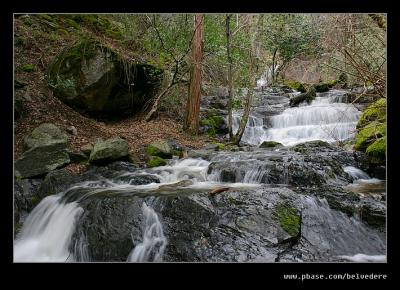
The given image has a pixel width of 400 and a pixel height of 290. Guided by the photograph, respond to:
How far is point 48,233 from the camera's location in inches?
198

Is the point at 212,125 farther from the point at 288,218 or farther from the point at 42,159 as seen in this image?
the point at 288,218

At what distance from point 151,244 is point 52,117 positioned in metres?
5.59

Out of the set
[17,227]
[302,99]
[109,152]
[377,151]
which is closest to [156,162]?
[109,152]

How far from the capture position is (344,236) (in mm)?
4434

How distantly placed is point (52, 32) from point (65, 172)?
21.6ft

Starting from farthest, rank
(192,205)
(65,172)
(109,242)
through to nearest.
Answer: (65,172) → (192,205) → (109,242)

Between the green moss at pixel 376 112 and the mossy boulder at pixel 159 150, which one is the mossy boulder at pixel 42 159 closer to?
the mossy boulder at pixel 159 150

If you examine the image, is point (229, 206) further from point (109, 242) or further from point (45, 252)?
point (45, 252)

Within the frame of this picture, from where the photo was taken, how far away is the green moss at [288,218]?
430 cm

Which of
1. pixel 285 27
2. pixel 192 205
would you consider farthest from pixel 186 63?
pixel 285 27

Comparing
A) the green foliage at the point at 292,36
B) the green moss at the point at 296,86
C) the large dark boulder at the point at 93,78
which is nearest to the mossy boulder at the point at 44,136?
the large dark boulder at the point at 93,78

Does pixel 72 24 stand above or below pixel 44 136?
above

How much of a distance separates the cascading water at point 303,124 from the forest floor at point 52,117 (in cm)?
299
